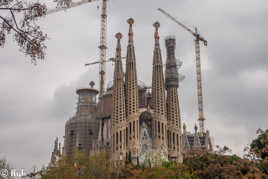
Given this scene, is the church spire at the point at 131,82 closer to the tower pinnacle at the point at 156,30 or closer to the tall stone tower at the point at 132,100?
the tall stone tower at the point at 132,100

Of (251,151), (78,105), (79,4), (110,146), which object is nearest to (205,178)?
(251,151)

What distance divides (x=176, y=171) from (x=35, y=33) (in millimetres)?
23079

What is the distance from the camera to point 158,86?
73.3 meters

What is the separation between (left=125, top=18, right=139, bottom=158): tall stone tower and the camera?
67188mm

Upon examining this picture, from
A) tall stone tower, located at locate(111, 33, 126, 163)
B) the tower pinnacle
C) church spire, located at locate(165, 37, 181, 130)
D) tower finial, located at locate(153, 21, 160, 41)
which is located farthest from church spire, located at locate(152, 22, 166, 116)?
tall stone tower, located at locate(111, 33, 126, 163)

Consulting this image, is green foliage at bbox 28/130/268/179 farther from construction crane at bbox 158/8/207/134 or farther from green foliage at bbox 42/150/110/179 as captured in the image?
construction crane at bbox 158/8/207/134

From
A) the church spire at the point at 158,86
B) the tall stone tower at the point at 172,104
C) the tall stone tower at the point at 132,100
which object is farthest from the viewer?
the tall stone tower at the point at 172,104

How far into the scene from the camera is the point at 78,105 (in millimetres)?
88438

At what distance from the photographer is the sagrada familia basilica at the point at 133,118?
68.9m

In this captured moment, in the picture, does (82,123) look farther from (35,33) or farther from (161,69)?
(35,33)

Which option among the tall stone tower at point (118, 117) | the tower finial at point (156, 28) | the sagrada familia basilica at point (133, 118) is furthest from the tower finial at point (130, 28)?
the tall stone tower at point (118, 117)

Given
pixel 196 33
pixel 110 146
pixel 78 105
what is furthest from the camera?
pixel 196 33

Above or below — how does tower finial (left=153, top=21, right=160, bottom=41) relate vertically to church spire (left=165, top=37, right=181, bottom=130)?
above

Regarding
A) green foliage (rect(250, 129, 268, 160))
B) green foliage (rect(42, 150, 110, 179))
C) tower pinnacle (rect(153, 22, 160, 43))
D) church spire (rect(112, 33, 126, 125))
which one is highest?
tower pinnacle (rect(153, 22, 160, 43))
